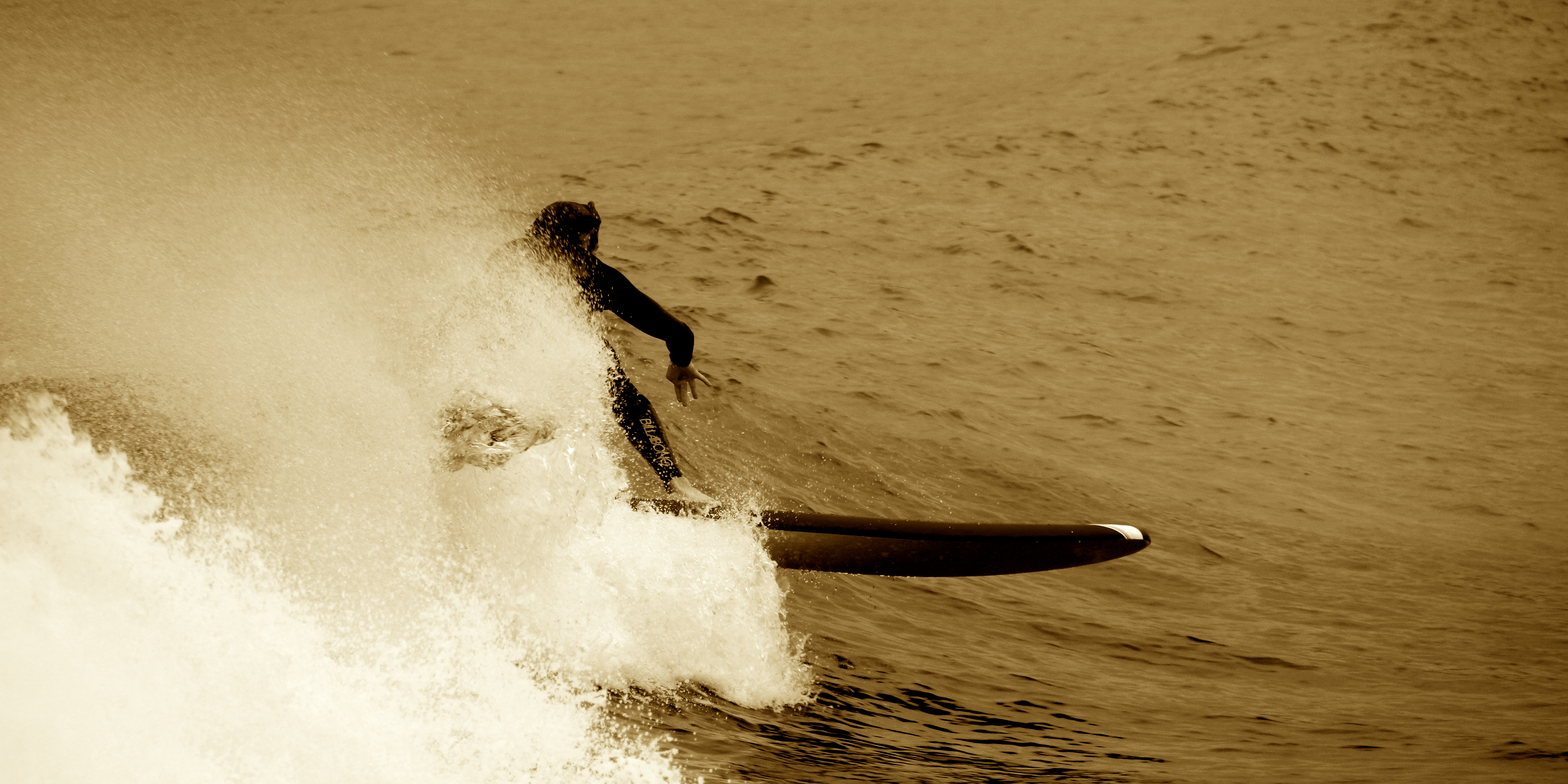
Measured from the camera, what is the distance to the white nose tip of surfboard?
15.8ft

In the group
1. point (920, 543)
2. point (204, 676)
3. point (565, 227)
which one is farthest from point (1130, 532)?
point (204, 676)

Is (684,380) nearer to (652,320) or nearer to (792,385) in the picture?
(652,320)

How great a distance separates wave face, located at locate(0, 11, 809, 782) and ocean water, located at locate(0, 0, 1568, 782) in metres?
0.02

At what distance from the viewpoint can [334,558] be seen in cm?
408

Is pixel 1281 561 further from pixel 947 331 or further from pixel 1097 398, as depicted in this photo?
pixel 947 331

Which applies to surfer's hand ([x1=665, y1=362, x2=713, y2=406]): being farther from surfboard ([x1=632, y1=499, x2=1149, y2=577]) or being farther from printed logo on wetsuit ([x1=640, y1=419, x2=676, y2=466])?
surfboard ([x1=632, y1=499, x2=1149, y2=577])

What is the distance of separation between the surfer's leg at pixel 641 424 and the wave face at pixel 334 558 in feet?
0.24

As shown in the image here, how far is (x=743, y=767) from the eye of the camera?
10.8 feet

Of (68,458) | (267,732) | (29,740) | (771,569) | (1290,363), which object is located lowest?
(1290,363)

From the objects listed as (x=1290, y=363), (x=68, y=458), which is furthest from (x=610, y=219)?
(x=68, y=458)

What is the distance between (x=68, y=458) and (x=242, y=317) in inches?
148

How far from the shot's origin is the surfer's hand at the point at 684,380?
183 inches

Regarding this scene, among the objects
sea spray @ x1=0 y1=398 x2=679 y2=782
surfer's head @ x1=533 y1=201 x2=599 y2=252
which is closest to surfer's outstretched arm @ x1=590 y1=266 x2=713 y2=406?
surfer's head @ x1=533 y1=201 x2=599 y2=252

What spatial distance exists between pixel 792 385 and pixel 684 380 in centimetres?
404
